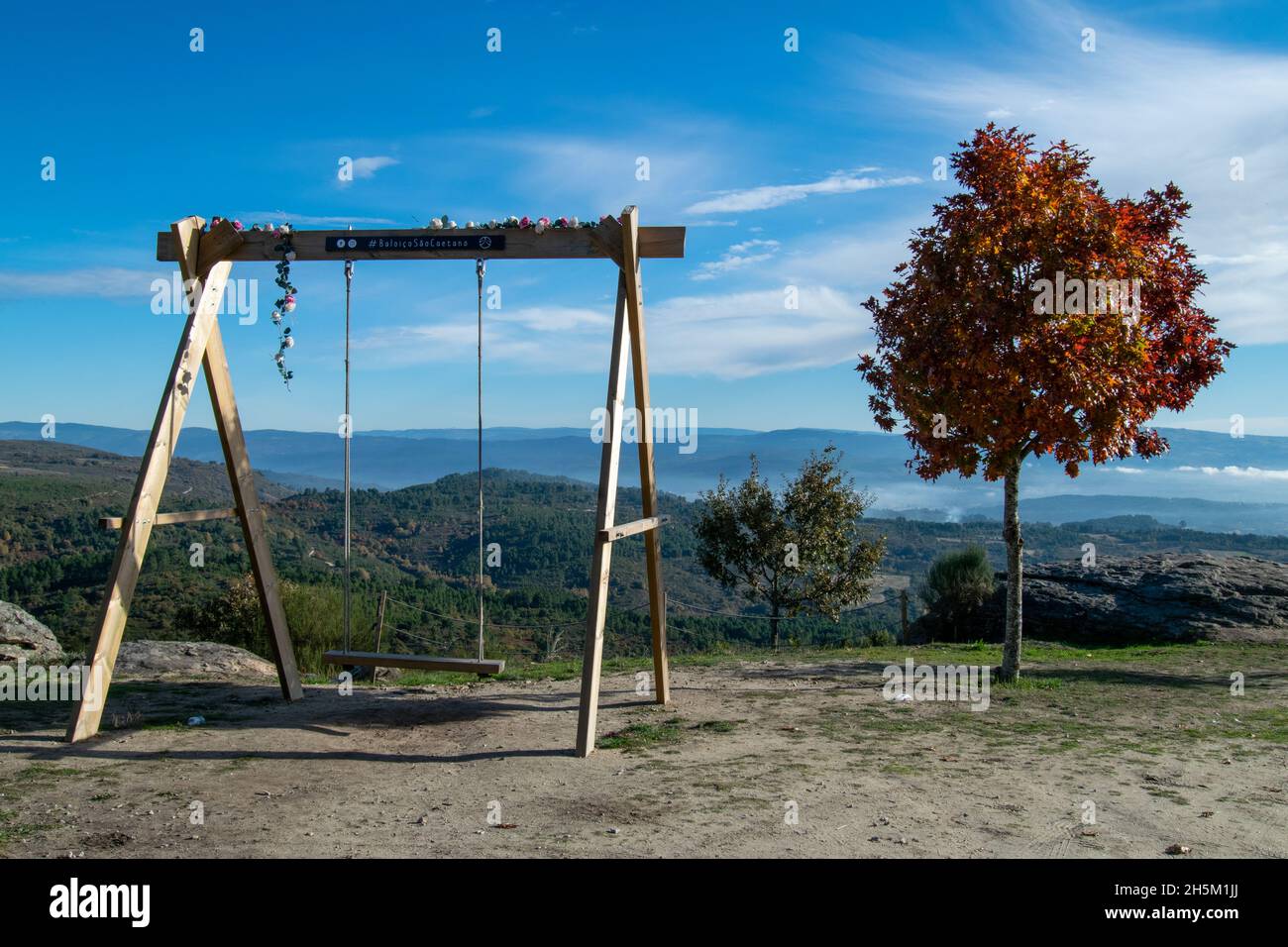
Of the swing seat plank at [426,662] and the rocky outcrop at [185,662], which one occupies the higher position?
the swing seat plank at [426,662]

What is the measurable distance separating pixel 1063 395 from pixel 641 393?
416cm

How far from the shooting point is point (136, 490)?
786 cm

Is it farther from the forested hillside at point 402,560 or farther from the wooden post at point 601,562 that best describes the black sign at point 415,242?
the forested hillside at point 402,560

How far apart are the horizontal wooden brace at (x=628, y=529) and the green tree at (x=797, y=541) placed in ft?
33.3

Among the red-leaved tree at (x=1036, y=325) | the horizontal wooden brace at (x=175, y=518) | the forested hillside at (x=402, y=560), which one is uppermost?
the red-leaved tree at (x=1036, y=325)

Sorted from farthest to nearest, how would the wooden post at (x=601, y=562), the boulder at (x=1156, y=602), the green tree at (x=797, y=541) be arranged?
the green tree at (x=797, y=541), the boulder at (x=1156, y=602), the wooden post at (x=601, y=562)

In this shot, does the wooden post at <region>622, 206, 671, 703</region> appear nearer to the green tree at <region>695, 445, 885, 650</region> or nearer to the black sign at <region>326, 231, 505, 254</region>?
the black sign at <region>326, 231, 505, 254</region>

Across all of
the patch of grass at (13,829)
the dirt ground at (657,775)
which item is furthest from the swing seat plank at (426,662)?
the patch of grass at (13,829)

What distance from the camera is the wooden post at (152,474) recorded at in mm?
7555

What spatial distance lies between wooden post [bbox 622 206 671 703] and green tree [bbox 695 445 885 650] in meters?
9.72

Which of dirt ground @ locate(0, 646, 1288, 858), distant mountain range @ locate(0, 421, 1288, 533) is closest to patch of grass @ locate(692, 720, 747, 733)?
dirt ground @ locate(0, 646, 1288, 858)

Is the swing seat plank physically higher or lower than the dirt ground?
higher

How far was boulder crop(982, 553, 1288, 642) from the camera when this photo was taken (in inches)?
604

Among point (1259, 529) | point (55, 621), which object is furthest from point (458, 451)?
point (55, 621)
